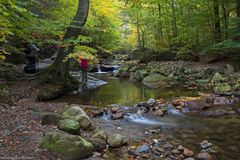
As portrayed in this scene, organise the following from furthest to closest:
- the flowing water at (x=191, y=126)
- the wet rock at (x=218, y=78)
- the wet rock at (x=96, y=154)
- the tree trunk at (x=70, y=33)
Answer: the wet rock at (x=218, y=78) → the tree trunk at (x=70, y=33) → the flowing water at (x=191, y=126) → the wet rock at (x=96, y=154)

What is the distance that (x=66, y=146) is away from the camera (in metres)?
5.02

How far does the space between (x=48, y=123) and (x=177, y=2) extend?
15449 mm

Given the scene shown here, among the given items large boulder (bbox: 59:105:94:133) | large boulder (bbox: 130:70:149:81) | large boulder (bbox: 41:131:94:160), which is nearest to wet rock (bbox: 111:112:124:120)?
large boulder (bbox: 59:105:94:133)

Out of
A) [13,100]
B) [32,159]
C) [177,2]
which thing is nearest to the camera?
[32,159]

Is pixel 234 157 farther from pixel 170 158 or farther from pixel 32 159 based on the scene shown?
pixel 32 159

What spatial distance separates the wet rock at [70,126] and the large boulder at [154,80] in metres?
9.07

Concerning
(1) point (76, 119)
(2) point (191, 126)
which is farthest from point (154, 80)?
(1) point (76, 119)

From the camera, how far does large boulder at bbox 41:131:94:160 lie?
4.97 meters

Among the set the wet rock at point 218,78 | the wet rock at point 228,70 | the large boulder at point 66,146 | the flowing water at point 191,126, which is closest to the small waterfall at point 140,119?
the flowing water at point 191,126

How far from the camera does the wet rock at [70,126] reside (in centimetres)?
591

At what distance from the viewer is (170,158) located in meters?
5.46

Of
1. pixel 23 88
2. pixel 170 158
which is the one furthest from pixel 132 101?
pixel 170 158

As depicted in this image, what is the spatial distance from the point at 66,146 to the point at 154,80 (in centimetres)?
1106

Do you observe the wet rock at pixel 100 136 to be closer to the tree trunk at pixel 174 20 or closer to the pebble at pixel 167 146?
the pebble at pixel 167 146
